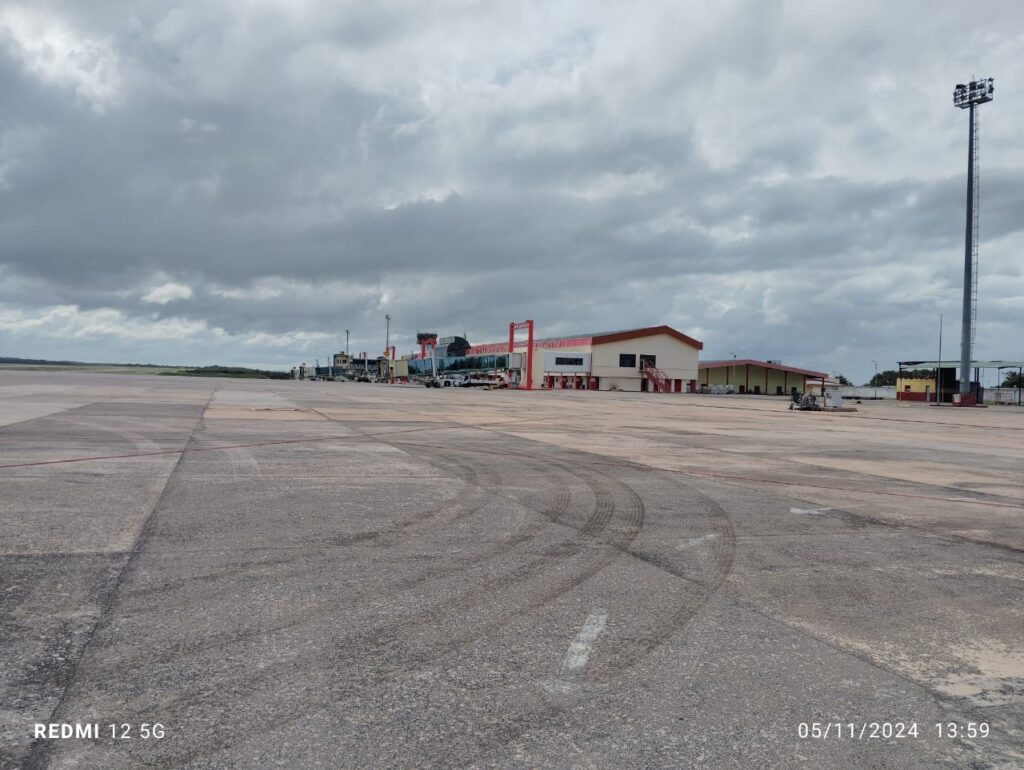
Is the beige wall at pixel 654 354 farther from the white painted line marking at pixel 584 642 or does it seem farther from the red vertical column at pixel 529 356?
the white painted line marking at pixel 584 642

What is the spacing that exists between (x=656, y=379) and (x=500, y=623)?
100213mm

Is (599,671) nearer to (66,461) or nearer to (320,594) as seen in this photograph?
(320,594)

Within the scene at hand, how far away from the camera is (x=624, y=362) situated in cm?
10362

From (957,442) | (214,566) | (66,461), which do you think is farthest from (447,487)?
(957,442)

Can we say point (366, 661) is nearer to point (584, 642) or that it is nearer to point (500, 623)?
point (500, 623)

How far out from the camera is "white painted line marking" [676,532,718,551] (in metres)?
7.46

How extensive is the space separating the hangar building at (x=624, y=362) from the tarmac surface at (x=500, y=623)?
90986 mm

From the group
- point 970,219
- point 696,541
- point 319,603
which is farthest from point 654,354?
point 319,603

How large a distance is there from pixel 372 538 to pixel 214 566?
1645 millimetres

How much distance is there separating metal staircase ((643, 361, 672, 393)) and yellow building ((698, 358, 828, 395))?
13.1 meters

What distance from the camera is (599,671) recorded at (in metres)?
4.23

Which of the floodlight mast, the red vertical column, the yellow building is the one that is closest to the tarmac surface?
the floodlight mast

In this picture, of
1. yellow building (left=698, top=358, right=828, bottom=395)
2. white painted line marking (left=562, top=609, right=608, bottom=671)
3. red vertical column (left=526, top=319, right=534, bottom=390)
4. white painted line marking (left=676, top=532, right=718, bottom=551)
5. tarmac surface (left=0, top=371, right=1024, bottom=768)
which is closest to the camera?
tarmac surface (left=0, top=371, right=1024, bottom=768)

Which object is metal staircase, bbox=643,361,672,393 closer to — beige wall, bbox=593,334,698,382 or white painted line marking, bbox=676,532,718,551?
beige wall, bbox=593,334,698,382
